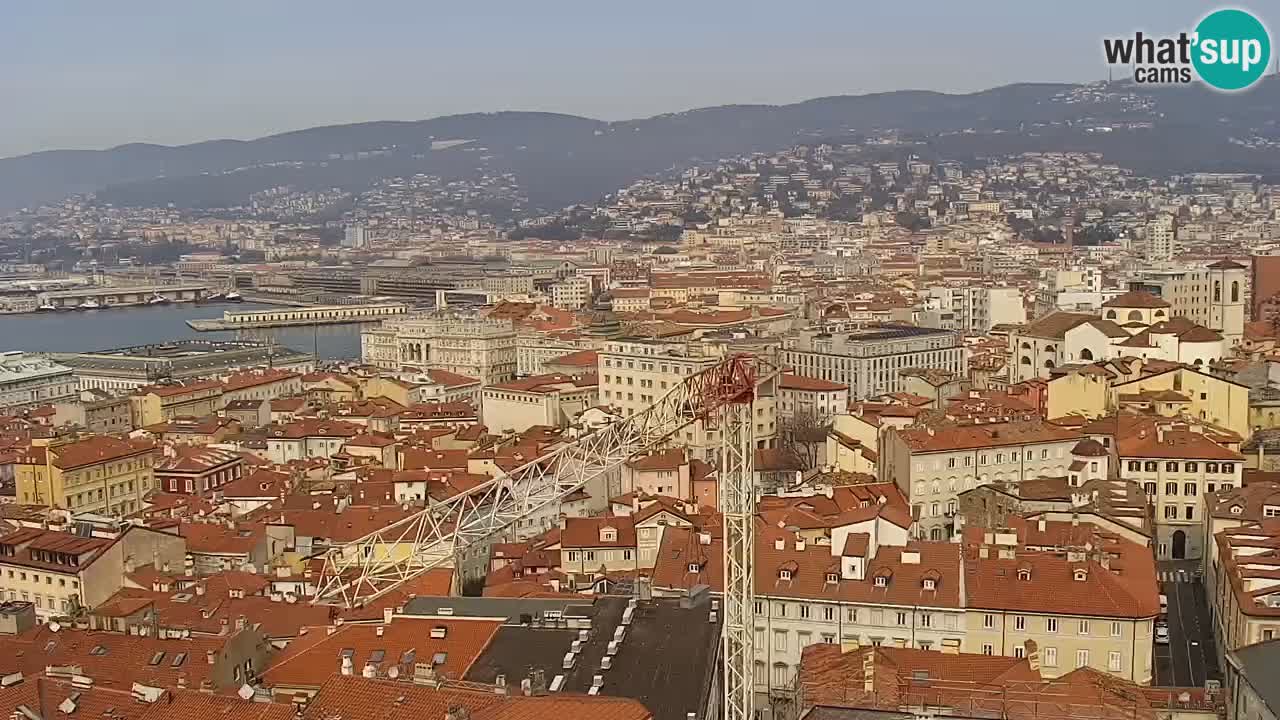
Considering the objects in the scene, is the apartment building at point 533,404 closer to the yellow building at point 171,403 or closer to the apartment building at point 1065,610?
the yellow building at point 171,403

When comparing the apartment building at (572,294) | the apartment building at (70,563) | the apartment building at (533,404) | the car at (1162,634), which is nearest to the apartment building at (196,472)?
the apartment building at (70,563)

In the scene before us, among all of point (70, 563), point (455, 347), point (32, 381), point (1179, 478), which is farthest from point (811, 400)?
point (32, 381)

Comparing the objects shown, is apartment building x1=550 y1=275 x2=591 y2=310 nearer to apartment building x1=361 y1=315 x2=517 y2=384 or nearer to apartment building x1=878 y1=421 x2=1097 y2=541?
apartment building x1=361 y1=315 x2=517 y2=384

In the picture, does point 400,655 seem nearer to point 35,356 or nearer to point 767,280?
point 35,356

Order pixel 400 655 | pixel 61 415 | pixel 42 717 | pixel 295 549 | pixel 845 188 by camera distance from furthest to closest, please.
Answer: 1. pixel 845 188
2. pixel 61 415
3. pixel 295 549
4. pixel 400 655
5. pixel 42 717

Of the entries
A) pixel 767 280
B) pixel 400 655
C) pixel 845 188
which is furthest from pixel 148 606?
pixel 845 188

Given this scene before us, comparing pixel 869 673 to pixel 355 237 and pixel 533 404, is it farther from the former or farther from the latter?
pixel 355 237
